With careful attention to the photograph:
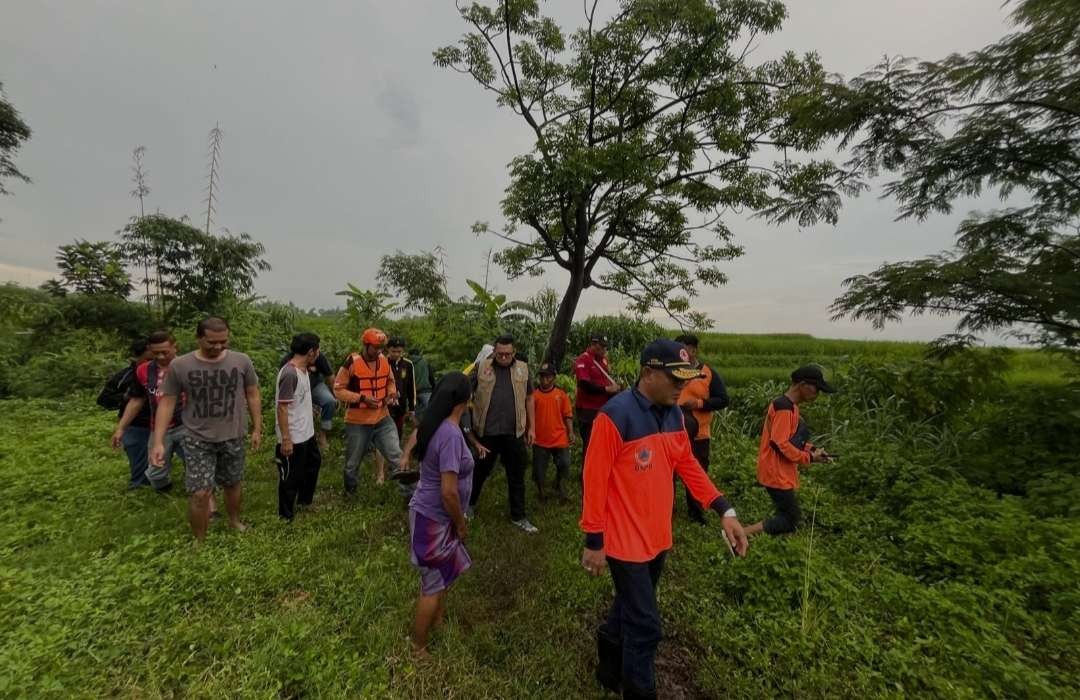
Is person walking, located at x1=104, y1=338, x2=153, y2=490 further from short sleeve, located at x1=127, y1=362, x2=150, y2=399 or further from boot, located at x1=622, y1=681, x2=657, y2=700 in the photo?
boot, located at x1=622, y1=681, x2=657, y2=700

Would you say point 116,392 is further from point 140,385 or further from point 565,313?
point 565,313

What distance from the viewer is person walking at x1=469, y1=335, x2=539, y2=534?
13.7 ft

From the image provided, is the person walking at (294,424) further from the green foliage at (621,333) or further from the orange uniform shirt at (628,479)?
the green foliage at (621,333)

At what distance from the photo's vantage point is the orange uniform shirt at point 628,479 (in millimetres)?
2111

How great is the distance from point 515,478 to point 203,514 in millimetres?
2609

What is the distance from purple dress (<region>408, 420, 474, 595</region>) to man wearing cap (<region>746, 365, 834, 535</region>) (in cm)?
243

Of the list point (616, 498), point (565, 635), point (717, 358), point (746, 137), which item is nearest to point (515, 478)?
point (565, 635)

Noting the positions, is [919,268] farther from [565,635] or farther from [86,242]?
[86,242]

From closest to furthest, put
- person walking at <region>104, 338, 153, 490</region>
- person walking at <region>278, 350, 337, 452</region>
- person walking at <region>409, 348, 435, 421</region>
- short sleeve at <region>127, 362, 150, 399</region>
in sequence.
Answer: short sleeve at <region>127, 362, 150, 399</region>
person walking at <region>104, 338, 153, 490</region>
person walking at <region>278, 350, 337, 452</region>
person walking at <region>409, 348, 435, 421</region>

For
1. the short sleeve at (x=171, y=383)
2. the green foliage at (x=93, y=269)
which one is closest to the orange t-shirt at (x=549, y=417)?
the short sleeve at (x=171, y=383)

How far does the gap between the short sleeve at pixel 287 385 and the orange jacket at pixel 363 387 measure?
0.49 m

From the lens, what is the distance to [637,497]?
2150 millimetres

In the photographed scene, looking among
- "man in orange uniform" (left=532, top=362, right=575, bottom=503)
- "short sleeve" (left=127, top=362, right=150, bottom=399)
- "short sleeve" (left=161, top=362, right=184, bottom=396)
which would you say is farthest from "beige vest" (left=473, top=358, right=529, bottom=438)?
"short sleeve" (left=127, top=362, right=150, bottom=399)

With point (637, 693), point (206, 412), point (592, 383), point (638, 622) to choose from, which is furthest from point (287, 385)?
point (637, 693)
